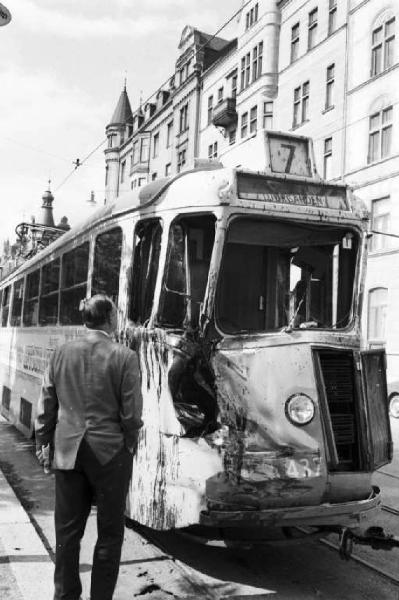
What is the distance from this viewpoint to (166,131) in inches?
1806

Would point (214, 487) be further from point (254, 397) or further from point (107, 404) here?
point (107, 404)

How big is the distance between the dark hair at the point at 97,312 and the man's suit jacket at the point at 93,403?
0.32 feet

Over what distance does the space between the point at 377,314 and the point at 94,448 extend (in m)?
21.5

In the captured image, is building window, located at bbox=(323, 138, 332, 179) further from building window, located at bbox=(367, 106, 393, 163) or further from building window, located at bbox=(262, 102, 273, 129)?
building window, located at bbox=(262, 102, 273, 129)

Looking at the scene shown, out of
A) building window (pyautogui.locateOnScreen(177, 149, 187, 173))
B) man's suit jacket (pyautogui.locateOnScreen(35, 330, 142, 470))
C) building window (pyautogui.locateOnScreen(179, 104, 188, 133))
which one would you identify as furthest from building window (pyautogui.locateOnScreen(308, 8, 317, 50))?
man's suit jacket (pyautogui.locateOnScreen(35, 330, 142, 470))

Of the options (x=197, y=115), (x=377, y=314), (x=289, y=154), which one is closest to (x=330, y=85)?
(x=377, y=314)

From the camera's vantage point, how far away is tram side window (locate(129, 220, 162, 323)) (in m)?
5.11

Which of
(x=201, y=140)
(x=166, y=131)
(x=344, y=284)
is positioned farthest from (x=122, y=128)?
(x=344, y=284)

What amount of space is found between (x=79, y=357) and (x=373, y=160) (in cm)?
2312

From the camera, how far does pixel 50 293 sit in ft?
28.3

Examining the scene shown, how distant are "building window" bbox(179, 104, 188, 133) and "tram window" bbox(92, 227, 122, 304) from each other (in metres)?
37.4

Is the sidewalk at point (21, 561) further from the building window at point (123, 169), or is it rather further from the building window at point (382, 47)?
the building window at point (123, 169)

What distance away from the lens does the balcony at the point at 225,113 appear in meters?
34.7

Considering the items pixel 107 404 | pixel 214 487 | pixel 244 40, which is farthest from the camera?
pixel 244 40
